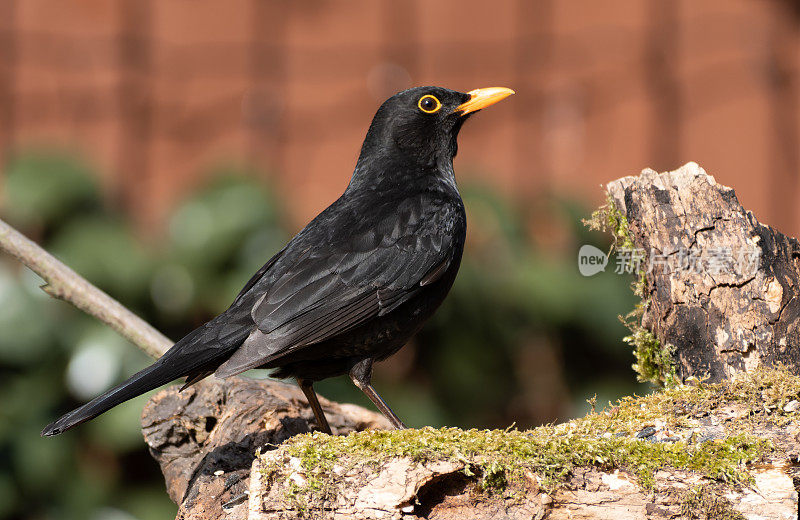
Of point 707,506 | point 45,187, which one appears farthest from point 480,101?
point 45,187

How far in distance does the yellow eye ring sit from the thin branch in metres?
1.61

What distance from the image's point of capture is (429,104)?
4230 mm

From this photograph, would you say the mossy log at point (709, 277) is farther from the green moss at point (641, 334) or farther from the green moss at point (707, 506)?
the green moss at point (707, 506)

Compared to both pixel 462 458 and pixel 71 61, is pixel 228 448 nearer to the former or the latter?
pixel 462 458

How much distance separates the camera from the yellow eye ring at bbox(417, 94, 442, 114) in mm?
4223

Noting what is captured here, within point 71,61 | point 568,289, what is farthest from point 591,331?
point 71,61

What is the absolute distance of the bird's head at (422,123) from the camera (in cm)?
421

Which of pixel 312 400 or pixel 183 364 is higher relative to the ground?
pixel 183 364

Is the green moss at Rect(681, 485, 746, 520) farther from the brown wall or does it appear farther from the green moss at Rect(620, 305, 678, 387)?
the brown wall

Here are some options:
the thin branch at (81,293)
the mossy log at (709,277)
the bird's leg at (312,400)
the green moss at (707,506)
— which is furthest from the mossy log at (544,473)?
the thin branch at (81,293)

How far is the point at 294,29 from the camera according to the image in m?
7.61

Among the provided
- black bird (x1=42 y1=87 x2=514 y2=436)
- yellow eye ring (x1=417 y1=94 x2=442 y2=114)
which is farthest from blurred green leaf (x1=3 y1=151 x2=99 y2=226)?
yellow eye ring (x1=417 y1=94 x2=442 y2=114)

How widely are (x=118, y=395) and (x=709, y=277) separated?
2.07 metres

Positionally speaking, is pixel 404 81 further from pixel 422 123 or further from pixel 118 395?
pixel 118 395
